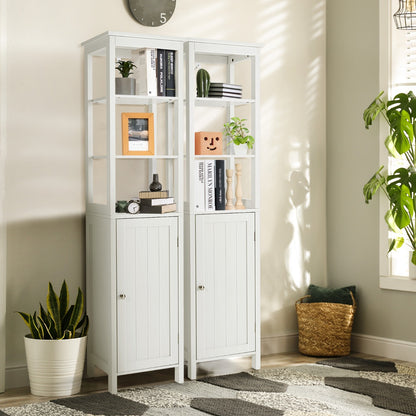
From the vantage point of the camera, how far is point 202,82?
4355mm

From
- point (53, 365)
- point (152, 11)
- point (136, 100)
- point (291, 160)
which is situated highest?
point (152, 11)

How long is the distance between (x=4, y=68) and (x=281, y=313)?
2481 mm

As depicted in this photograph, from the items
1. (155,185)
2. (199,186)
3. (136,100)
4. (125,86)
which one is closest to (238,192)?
(199,186)

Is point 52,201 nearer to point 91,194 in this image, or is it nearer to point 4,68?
point 91,194

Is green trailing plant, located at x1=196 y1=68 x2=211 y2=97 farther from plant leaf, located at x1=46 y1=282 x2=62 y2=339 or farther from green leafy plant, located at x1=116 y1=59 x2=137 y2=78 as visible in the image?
plant leaf, located at x1=46 y1=282 x2=62 y2=339

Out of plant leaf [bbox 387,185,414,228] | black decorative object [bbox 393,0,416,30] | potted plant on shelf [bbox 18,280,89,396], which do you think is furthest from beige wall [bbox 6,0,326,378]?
black decorative object [bbox 393,0,416,30]

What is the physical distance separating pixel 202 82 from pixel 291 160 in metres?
1.11

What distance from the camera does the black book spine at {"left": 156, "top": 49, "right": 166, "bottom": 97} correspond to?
4148mm

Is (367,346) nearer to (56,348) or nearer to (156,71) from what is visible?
(56,348)

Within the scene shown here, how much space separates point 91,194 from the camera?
4.32 m

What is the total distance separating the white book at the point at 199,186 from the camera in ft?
14.1

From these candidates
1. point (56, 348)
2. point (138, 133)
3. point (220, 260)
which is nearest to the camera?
point (56, 348)

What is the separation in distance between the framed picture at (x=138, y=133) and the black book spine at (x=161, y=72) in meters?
0.15

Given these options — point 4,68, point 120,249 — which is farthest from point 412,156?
point 4,68
